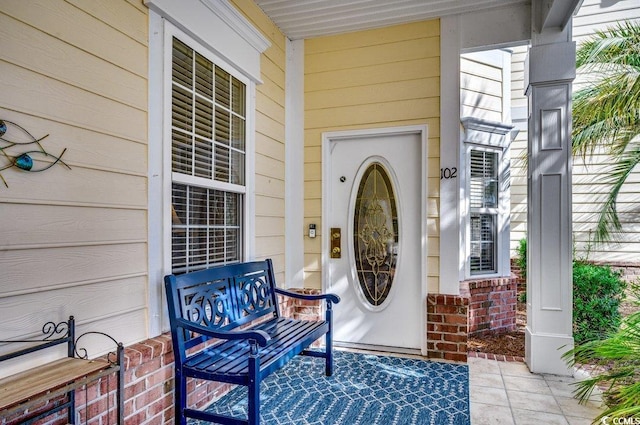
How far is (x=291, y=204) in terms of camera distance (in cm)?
393

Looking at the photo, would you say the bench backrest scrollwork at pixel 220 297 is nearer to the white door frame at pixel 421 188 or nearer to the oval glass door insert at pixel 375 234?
the white door frame at pixel 421 188

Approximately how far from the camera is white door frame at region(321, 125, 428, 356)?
11.6ft

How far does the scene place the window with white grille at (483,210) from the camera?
448 centimetres

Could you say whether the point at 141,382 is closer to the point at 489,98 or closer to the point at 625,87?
the point at 489,98

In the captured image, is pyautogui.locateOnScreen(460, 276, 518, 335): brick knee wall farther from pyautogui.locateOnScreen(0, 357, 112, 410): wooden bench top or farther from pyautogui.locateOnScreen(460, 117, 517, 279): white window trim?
pyautogui.locateOnScreen(0, 357, 112, 410): wooden bench top

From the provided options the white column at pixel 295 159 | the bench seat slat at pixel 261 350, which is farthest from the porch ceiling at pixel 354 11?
the bench seat slat at pixel 261 350

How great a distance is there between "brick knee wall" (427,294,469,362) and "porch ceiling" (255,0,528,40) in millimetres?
2499

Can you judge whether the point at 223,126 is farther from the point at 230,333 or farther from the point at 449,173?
the point at 449,173

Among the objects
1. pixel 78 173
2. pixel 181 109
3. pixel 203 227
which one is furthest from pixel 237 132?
pixel 78 173

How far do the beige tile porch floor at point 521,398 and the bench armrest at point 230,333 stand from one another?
4.80ft

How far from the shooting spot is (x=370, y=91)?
3.73m

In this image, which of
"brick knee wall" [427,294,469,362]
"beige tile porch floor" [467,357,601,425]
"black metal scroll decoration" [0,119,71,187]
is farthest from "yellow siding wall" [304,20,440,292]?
"black metal scroll decoration" [0,119,71,187]

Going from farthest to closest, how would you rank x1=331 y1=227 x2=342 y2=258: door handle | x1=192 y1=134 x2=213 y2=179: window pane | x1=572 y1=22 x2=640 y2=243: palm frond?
x1=572 y1=22 x2=640 y2=243: palm frond, x1=331 y1=227 x2=342 y2=258: door handle, x1=192 y1=134 x2=213 y2=179: window pane

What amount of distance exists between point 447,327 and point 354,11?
289 centimetres
